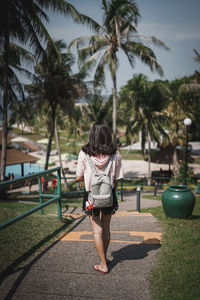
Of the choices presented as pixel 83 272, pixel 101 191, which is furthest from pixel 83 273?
pixel 101 191

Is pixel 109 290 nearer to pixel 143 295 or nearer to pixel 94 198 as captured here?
pixel 143 295

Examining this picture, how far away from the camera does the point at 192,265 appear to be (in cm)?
288

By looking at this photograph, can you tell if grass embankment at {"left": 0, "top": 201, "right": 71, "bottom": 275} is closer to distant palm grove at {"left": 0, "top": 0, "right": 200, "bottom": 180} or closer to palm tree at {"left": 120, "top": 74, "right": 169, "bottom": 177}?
distant palm grove at {"left": 0, "top": 0, "right": 200, "bottom": 180}

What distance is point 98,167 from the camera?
2.65 meters

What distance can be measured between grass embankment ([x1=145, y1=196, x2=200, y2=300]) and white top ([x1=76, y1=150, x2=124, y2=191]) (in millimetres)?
1180

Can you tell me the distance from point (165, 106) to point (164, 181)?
22.9 ft

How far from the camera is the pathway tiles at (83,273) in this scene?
242cm

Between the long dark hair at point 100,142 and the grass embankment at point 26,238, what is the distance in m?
1.69

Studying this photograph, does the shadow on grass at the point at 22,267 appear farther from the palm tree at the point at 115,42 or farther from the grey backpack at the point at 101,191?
the palm tree at the point at 115,42

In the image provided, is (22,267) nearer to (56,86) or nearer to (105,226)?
(105,226)

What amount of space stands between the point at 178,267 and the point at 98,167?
4.98 feet

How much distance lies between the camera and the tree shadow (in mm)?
3133

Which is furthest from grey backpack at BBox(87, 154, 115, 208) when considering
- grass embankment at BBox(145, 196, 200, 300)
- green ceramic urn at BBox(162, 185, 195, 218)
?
green ceramic urn at BBox(162, 185, 195, 218)

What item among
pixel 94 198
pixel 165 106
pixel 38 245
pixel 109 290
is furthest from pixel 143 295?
pixel 165 106
